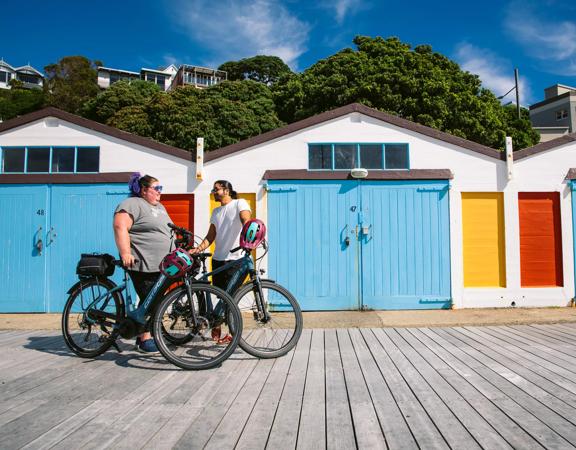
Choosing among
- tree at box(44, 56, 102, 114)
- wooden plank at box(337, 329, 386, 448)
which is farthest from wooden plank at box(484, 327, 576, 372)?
tree at box(44, 56, 102, 114)

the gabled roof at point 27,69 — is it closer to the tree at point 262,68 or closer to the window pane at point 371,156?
the tree at point 262,68

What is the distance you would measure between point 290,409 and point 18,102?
58.7 meters

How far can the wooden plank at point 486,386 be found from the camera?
2.05 meters

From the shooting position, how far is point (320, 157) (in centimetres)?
669

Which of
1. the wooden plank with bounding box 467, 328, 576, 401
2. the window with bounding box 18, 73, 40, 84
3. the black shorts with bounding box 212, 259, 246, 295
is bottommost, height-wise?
the wooden plank with bounding box 467, 328, 576, 401

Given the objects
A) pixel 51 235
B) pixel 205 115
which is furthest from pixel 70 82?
pixel 51 235

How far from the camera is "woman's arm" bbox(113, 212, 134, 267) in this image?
3395 mm

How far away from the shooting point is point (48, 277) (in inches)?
257

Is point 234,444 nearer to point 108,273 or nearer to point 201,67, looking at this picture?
point 108,273

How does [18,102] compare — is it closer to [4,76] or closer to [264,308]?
[4,76]

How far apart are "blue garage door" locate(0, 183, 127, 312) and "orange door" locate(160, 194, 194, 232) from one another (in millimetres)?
729

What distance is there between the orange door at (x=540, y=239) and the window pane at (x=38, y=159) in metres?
8.10

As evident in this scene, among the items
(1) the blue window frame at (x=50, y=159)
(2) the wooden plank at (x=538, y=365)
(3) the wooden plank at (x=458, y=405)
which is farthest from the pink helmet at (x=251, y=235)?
(1) the blue window frame at (x=50, y=159)

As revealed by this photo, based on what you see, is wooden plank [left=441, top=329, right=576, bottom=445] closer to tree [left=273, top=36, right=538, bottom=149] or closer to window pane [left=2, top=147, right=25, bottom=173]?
window pane [left=2, top=147, right=25, bottom=173]
